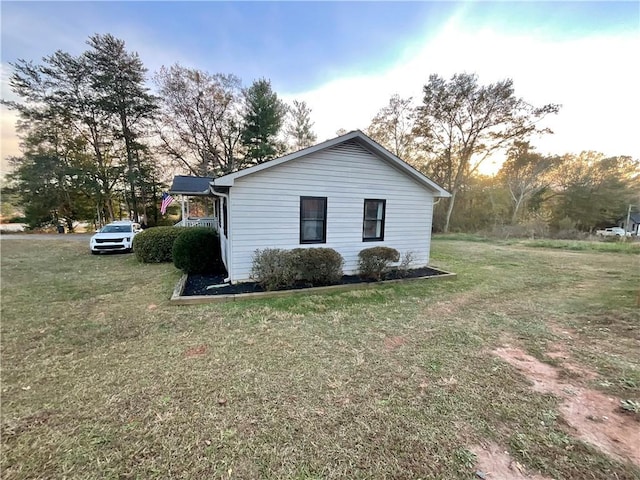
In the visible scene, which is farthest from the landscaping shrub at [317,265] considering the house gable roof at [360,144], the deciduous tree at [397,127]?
the deciduous tree at [397,127]

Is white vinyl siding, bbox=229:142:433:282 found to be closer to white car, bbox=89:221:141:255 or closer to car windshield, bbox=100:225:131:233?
white car, bbox=89:221:141:255

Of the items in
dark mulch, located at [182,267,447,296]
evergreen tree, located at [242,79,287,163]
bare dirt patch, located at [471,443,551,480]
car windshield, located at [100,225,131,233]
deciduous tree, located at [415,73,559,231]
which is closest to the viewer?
bare dirt patch, located at [471,443,551,480]

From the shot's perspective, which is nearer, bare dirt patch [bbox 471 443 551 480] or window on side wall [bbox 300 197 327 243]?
bare dirt patch [bbox 471 443 551 480]

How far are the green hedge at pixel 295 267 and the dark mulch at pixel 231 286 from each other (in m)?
0.21

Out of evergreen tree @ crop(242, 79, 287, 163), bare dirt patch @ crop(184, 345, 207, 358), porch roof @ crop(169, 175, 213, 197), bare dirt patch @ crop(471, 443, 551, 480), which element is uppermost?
evergreen tree @ crop(242, 79, 287, 163)

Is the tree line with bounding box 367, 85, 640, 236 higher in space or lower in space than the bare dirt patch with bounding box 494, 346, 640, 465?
higher

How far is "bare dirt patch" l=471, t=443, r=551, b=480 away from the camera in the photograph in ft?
6.11

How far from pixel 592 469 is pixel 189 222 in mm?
13292

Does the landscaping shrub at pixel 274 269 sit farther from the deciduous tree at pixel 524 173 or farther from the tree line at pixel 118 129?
the deciduous tree at pixel 524 173

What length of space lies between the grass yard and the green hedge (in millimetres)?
611

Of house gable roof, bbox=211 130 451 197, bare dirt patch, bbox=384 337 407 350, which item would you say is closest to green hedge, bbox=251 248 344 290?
house gable roof, bbox=211 130 451 197

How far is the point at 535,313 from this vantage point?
5.12 meters

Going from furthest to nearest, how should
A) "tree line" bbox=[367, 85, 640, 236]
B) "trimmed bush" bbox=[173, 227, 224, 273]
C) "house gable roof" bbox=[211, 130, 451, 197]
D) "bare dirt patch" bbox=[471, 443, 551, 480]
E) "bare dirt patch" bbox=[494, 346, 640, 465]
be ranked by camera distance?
"tree line" bbox=[367, 85, 640, 236], "trimmed bush" bbox=[173, 227, 224, 273], "house gable roof" bbox=[211, 130, 451, 197], "bare dirt patch" bbox=[494, 346, 640, 465], "bare dirt patch" bbox=[471, 443, 551, 480]

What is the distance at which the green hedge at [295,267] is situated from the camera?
5.96 meters
